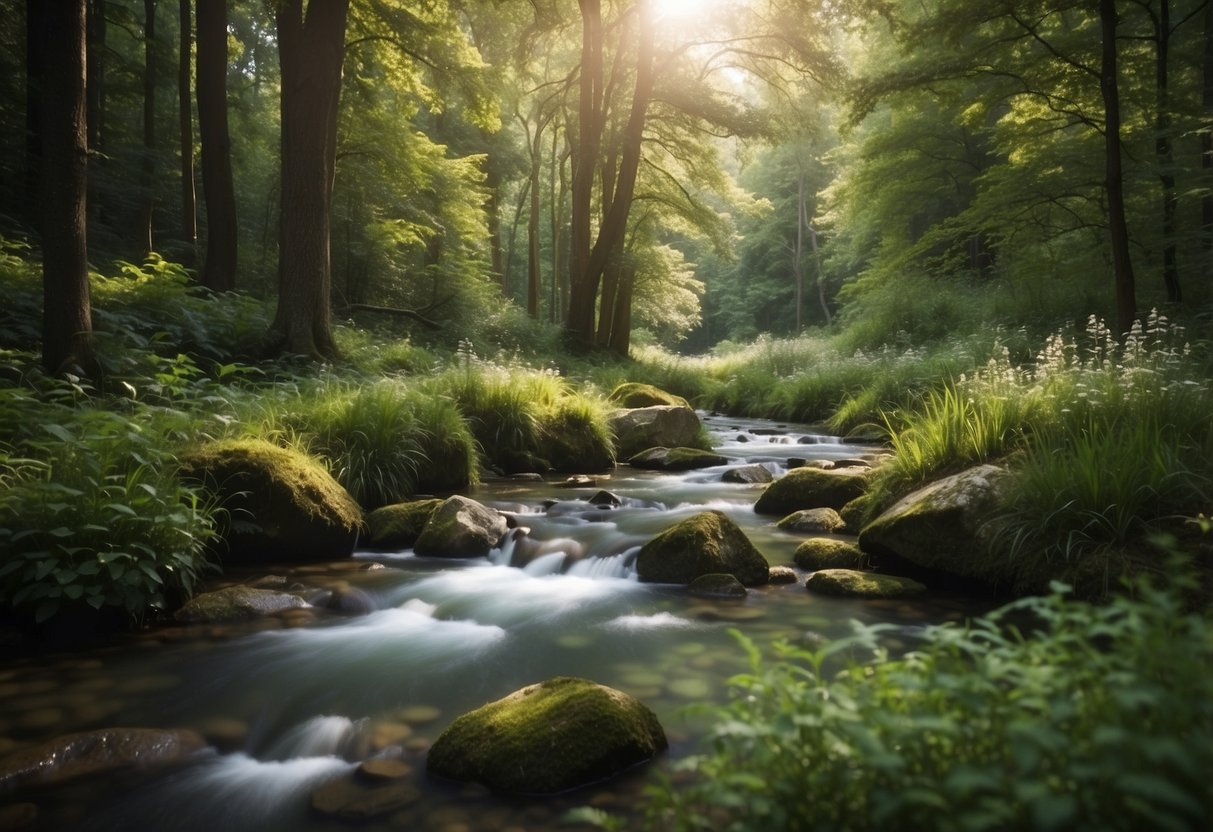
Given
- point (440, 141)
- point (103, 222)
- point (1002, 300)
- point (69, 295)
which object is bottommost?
point (69, 295)

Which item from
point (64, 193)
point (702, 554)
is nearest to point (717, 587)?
point (702, 554)

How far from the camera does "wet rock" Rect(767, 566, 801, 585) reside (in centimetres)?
515

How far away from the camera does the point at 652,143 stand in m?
20.8

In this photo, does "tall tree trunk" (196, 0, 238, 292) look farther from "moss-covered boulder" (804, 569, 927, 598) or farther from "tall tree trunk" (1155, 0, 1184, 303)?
"tall tree trunk" (1155, 0, 1184, 303)

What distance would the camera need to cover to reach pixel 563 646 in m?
4.21

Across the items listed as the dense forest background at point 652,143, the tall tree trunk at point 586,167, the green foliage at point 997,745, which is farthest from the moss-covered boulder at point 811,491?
the tall tree trunk at point 586,167

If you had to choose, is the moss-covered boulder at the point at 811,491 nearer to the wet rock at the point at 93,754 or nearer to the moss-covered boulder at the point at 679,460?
the moss-covered boulder at the point at 679,460

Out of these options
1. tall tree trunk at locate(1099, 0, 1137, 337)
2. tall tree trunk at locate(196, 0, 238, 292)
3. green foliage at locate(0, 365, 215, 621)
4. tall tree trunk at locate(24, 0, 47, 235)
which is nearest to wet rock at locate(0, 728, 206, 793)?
green foliage at locate(0, 365, 215, 621)

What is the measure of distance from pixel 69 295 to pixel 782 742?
6.85m

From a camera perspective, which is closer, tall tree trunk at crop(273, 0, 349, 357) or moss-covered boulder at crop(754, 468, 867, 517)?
moss-covered boulder at crop(754, 468, 867, 517)

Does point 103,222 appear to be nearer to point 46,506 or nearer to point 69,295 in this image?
point 69,295

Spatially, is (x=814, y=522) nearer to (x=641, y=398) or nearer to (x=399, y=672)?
(x=399, y=672)

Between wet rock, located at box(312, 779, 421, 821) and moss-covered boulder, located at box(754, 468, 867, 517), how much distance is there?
517cm

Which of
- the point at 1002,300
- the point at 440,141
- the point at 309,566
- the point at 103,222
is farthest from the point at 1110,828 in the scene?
the point at 440,141
